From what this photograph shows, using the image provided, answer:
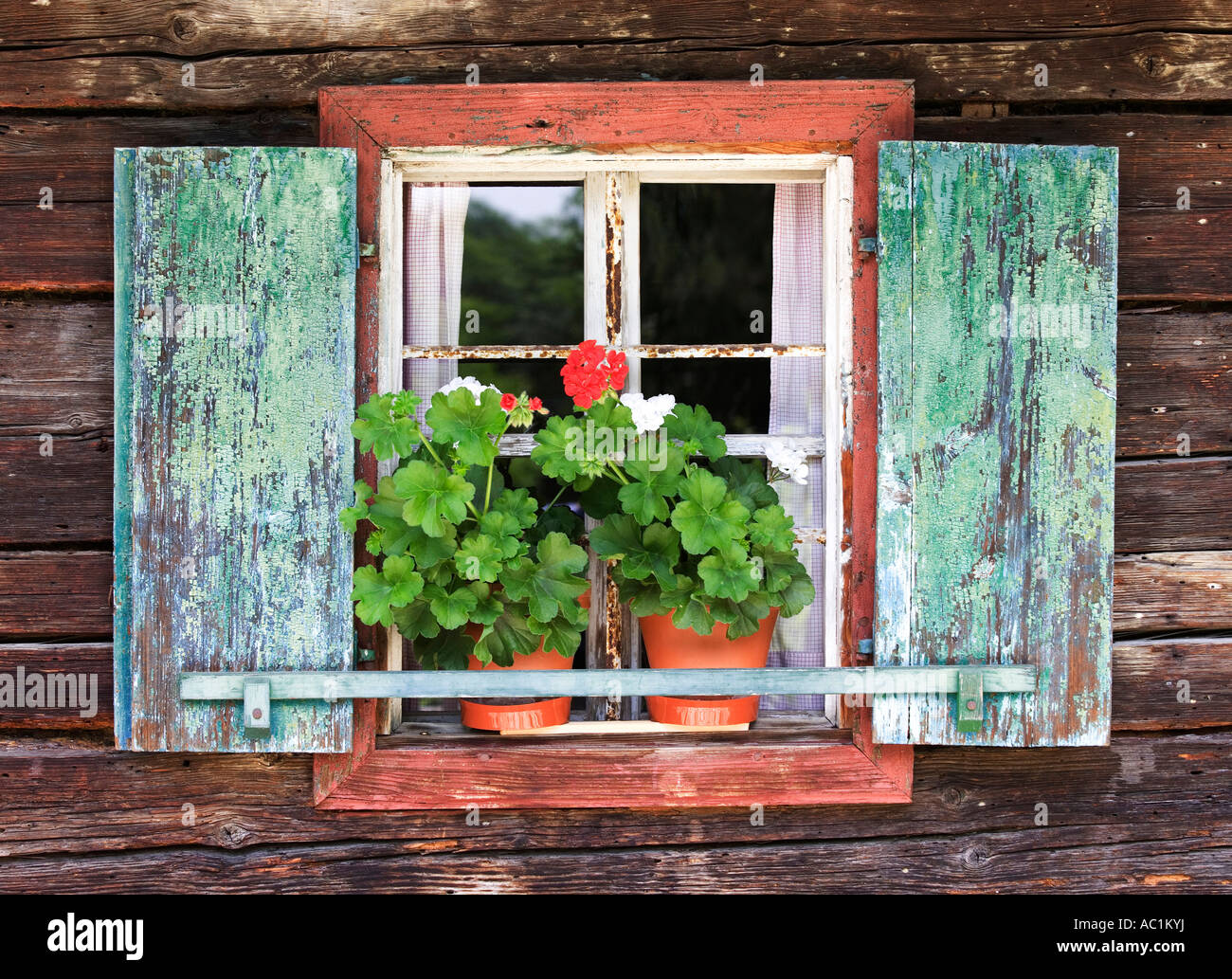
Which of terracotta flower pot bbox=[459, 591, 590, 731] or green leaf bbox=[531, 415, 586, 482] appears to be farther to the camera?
terracotta flower pot bbox=[459, 591, 590, 731]

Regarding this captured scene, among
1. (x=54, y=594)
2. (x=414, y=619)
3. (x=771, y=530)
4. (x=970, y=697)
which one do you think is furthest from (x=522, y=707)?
(x=54, y=594)

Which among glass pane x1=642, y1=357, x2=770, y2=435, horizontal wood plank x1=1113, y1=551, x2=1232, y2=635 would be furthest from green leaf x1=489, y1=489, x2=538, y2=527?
horizontal wood plank x1=1113, y1=551, x2=1232, y2=635

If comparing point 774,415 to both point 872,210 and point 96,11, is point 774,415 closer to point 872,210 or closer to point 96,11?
point 872,210

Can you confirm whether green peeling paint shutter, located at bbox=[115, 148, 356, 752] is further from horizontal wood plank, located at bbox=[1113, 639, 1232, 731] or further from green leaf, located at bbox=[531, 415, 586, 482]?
horizontal wood plank, located at bbox=[1113, 639, 1232, 731]

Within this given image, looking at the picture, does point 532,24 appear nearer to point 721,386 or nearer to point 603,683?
point 721,386

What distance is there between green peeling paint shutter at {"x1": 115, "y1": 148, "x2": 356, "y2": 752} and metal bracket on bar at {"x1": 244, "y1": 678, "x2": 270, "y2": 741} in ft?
0.14

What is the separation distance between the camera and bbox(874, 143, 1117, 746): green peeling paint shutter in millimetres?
1771

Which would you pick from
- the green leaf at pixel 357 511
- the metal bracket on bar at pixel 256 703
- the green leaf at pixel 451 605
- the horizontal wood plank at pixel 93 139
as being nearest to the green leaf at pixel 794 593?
the green leaf at pixel 451 605

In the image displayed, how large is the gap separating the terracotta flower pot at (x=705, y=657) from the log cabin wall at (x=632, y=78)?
213 mm

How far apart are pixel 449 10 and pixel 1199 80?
1533 mm

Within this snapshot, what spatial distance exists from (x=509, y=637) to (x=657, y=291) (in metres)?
0.82

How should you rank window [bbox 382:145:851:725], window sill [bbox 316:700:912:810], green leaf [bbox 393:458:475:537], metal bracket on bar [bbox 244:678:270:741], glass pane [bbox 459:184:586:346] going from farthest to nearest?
glass pane [bbox 459:184:586:346] → window [bbox 382:145:851:725] → window sill [bbox 316:700:912:810] → metal bracket on bar [bbox 244:678:270:741] → green leaf [bbox 393:458:475:537]

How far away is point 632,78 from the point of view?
1908mm
